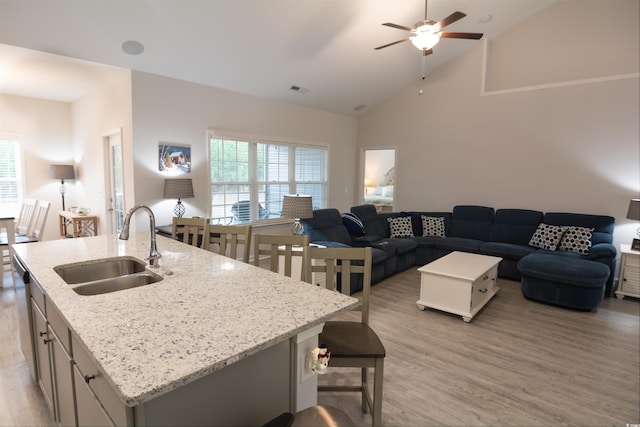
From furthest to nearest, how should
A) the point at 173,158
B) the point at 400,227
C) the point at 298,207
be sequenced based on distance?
the point at 400,227 < the point at 173,158 < the point at 298,207

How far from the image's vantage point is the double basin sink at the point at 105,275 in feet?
6.07

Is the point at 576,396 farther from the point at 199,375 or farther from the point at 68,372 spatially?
the point at 68,372

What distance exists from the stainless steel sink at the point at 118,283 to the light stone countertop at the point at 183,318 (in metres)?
0.06

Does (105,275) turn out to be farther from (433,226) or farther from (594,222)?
(594,222)

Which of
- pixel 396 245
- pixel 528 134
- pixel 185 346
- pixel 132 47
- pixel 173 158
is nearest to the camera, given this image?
pixel 185 346

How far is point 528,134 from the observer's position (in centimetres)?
545

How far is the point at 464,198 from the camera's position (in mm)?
6207

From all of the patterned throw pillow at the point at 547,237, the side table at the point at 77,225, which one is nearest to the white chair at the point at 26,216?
the side table at the point at 77,225

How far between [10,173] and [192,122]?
366 cm

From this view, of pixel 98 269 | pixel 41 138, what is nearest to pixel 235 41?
pixel 98 269

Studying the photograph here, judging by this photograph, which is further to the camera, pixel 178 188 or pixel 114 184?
pixel 114 184

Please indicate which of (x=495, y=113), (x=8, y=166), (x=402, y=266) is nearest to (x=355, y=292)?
(x=402, y=266)

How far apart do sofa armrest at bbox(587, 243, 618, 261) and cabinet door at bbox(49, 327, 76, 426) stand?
5.17 m

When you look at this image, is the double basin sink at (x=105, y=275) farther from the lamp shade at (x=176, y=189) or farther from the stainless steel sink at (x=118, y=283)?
the lamp shade at (x=176, y=189)
